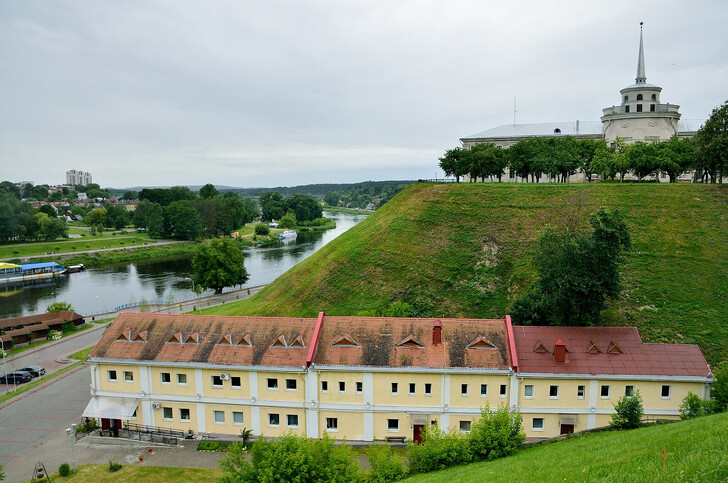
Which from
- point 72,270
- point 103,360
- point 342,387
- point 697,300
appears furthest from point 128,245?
point 697,300

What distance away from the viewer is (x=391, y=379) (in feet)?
90.5

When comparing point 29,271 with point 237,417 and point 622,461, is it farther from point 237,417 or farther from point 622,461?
point 622,461

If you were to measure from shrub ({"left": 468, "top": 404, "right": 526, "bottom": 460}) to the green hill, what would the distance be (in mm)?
20141

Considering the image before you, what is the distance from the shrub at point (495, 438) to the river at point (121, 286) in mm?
48911

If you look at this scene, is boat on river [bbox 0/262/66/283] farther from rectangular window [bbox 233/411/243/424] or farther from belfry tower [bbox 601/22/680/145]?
belfry tower [bbox 601/22/680/145]

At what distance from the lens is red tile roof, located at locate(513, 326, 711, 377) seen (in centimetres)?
2725

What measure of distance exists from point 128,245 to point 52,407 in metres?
104

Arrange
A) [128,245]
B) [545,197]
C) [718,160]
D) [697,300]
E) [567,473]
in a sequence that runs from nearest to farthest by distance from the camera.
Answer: [567,473], [697,300], [718,160], [545,197], [128,245]

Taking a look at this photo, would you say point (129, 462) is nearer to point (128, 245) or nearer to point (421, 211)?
point (421, 211)

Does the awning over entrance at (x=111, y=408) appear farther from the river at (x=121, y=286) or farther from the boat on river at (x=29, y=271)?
the boat on river at (x=29, y=271)

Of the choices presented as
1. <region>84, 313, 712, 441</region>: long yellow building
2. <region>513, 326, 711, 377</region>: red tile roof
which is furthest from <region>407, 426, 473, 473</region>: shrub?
<region>513, 326, 711, 377</region>: red tile roof

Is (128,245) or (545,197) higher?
(545,197)

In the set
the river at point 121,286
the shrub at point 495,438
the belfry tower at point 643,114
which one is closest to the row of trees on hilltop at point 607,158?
the belfry tower at point 643,114

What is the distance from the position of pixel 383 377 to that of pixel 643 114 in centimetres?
6941
